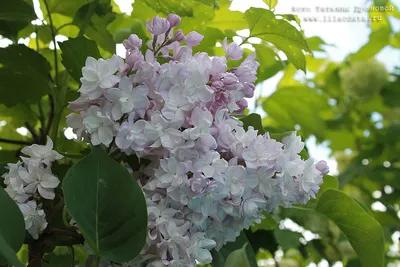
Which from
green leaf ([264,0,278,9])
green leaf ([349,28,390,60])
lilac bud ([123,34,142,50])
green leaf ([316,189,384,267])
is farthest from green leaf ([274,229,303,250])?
green leaf ([349,28,390,60])

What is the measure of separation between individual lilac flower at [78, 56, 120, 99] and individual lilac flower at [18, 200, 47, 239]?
0.25 feet

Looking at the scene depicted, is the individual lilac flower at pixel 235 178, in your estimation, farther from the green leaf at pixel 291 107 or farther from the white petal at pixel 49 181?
the green leaf at pixel 291 107

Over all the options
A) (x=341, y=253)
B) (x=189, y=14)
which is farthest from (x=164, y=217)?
(x=341, y=253)

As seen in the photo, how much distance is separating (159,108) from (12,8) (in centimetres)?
23

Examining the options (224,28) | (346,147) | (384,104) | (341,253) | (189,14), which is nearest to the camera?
(189,14)

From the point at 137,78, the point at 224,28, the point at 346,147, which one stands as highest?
the point at 137,78

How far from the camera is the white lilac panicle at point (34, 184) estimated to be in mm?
327

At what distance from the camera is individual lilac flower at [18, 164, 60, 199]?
13.1 inches

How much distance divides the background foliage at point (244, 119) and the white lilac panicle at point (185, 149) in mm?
40

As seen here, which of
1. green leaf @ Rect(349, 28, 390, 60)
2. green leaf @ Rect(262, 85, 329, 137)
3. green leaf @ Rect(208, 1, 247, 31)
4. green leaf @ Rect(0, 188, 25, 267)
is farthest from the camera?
green leaf @ Rect(349, 28, 390, 60)

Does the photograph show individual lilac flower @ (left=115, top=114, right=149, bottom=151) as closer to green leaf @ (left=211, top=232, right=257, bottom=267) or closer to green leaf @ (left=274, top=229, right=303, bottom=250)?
green leaf @ (left=211, top=232, right=257, bottom=267)

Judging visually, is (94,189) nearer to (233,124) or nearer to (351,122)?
(233,124)

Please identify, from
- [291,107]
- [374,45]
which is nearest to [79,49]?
[291,107]

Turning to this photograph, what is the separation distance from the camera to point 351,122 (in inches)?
53.9
